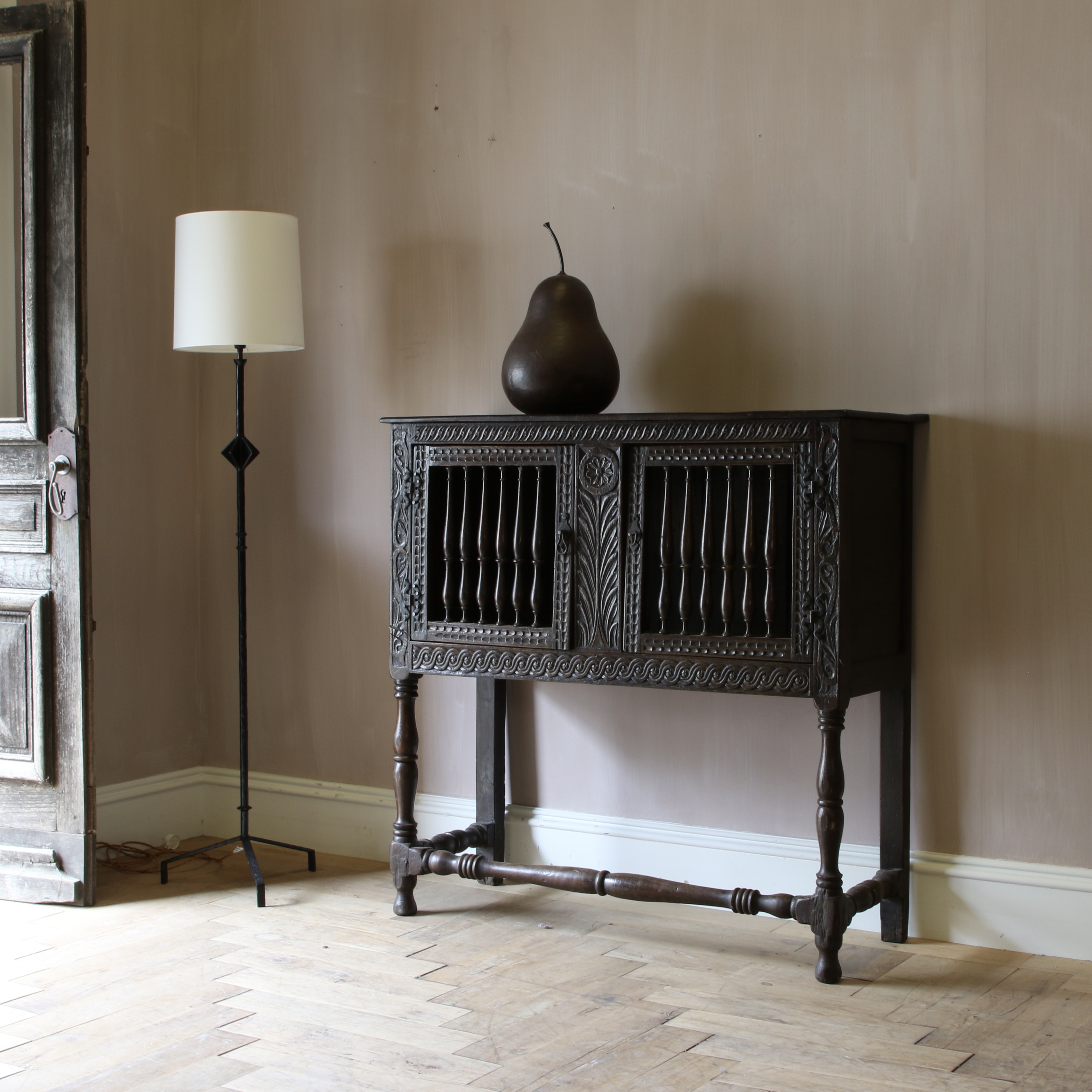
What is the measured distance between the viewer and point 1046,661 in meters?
2.77

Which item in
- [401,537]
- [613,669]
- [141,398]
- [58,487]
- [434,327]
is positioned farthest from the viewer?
[141,398]

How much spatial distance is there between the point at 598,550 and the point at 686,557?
21 cm

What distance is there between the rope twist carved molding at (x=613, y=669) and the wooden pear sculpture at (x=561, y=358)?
1.88 feet

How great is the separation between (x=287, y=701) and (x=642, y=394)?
140 centimetres

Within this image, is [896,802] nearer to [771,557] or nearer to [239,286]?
[771,557]

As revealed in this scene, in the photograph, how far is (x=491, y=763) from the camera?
3336 millimetres

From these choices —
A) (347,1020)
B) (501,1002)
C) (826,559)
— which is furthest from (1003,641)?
(347,1020)

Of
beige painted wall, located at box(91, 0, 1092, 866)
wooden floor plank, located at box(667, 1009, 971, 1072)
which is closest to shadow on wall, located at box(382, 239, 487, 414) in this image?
→ beige painted wall, located at box(91, 0, 1092, 866)

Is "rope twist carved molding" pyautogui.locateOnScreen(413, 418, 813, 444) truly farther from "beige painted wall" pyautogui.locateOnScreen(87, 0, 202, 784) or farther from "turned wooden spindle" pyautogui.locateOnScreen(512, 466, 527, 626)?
"beige painted wall" pyautogui.locateOnScreen(87, 0, 202, 784)

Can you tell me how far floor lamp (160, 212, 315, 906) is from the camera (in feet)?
10.5

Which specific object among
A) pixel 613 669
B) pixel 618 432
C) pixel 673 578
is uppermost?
pixel 618 432

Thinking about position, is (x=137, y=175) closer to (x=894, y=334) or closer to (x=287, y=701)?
(x=287, y=701)

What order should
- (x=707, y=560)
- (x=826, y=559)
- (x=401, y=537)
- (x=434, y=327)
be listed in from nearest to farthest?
(x=826, y=559) < (x=707, y=560) < (x=401, y=537) < (x=434, y=327)

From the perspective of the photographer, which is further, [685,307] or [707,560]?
[685,307]
